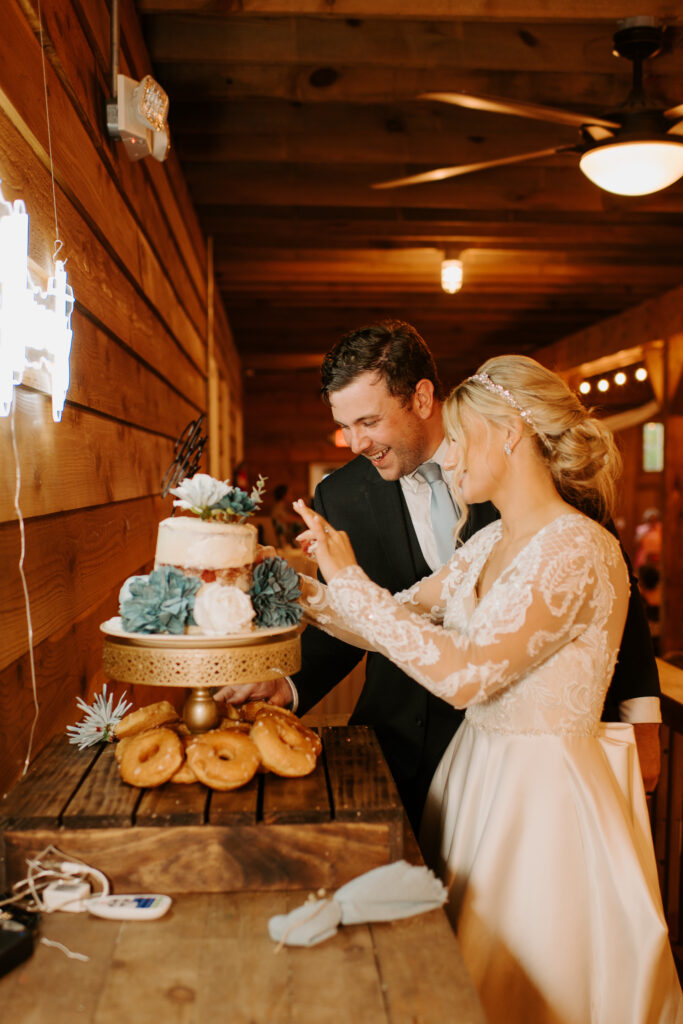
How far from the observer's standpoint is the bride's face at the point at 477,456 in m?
1.82

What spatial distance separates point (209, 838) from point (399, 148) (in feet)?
12.3

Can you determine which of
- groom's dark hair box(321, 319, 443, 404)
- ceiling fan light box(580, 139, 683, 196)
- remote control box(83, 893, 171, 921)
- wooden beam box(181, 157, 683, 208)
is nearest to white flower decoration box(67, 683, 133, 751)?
remote control box(83, 893, 171, 921)

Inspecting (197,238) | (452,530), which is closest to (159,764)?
(452,530)

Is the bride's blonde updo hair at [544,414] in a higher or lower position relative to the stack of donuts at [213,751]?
higher

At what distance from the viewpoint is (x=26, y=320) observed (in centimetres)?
142

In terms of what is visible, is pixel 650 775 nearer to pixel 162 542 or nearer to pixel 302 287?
pixel 162 542

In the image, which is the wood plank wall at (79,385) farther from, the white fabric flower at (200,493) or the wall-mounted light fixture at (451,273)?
the wall-mounted light fixture at (451,273)

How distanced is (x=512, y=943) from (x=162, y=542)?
0.98 meters

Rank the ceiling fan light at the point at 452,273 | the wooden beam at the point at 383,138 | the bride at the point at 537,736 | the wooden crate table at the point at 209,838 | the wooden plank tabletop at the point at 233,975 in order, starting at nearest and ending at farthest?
1. the wooden plank tabletop at the point at 233,975
2. the wooden crate table at the point at 209,838
3. the bride at the point at 537,736
4. the wooden beam at the point at 383,138
5. the ceiling fan light at the point at 452,273

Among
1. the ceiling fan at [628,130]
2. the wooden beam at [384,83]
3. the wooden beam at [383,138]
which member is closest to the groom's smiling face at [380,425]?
the ceiling fan at [628,130]

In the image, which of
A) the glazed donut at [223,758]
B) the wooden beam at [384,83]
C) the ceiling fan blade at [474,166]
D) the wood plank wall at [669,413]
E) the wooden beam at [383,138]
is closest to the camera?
the glazed donut at [223,758]

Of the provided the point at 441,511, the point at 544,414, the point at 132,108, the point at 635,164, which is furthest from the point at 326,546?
the point at 635,164

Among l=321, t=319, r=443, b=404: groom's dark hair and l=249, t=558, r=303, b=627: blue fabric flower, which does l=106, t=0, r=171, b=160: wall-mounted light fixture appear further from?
l=249, t=558, r=303, b=627: blue fabric flower

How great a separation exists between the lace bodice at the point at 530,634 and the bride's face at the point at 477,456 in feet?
0.58
